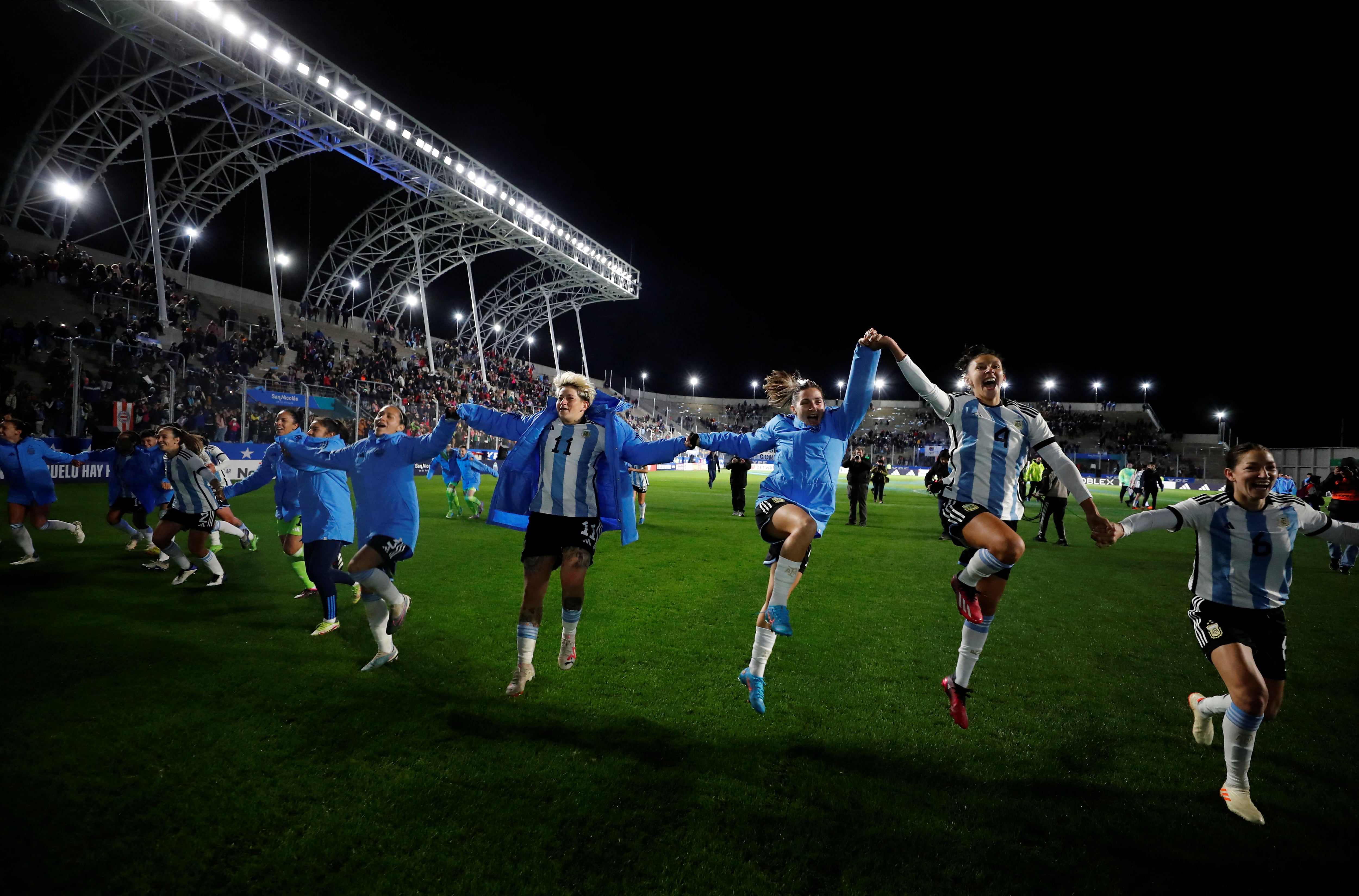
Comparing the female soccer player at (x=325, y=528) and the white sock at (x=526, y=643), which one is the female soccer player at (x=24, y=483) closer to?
the female soccer player at (x=325, y=528)

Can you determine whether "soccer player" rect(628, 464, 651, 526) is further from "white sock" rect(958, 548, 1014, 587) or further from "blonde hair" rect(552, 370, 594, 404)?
"white sock" rect(958, 548, 1014, 587)

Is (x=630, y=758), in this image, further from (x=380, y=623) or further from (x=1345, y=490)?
(x=1345, y=490)

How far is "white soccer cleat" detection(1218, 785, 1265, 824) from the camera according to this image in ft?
10.4

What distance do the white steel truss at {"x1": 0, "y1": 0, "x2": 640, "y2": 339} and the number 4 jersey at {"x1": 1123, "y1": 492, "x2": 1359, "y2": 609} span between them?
89.3 ft

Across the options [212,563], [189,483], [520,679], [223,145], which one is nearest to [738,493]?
[212,563]

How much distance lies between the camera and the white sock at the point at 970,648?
14.1ft

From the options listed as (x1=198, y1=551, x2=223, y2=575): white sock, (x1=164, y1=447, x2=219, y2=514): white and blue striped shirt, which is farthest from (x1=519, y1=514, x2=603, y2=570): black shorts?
(x1=198, y1=551, x2=223, y2=575): white sock

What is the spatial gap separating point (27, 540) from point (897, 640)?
11.4m

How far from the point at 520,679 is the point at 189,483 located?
18.7 ft

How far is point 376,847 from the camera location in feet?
9.22

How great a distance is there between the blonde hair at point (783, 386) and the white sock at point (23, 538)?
1016 cm

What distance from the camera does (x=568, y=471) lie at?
4.64 meters

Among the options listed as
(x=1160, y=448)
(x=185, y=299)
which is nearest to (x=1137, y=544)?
(x=185, y=299)

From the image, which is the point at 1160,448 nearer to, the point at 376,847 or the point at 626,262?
the point at 626,262
